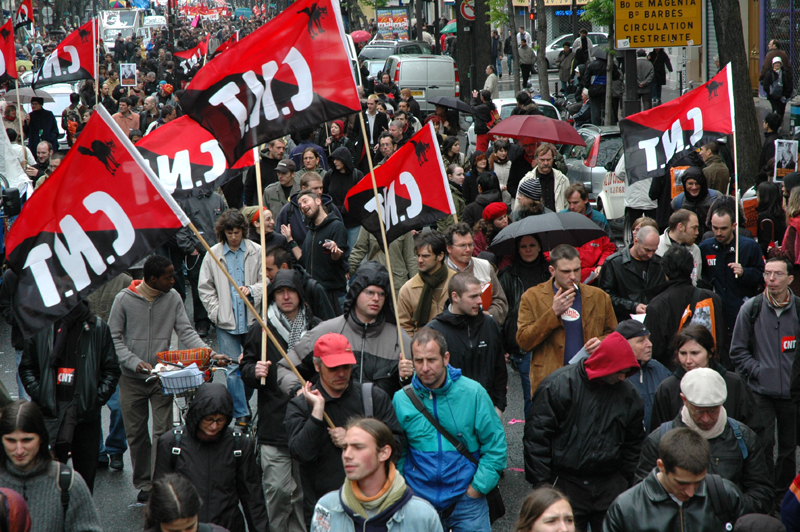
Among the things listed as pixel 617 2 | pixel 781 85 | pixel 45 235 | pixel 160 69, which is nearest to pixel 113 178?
pixel 45 235

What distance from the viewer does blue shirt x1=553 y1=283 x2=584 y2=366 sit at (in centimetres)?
632

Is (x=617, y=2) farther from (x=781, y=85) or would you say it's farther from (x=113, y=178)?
(x=113, y=178)

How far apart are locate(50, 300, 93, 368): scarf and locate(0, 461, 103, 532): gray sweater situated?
163 centimetres

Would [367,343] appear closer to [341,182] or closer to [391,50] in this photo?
[341,182]

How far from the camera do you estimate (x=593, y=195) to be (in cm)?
1512

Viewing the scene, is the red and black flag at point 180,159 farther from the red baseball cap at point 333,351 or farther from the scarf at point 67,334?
the red baseball cap at point 333,351

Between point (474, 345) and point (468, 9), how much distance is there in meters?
24.1

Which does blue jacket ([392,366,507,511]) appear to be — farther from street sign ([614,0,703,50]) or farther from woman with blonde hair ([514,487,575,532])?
street sign ([614,0,703,50])

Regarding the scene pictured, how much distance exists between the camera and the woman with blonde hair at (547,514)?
3662mm

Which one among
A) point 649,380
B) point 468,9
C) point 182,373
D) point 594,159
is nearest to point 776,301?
point 649,380

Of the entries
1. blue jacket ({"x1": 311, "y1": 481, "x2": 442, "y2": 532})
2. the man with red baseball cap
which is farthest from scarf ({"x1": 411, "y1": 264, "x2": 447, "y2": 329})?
blue jacket ({"x1": 311, "y1": 481, "x2": 442, "y2": 532})

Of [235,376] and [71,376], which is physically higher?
[71,376]

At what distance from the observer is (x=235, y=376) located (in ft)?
25.1

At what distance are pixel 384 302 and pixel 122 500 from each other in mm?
2621
